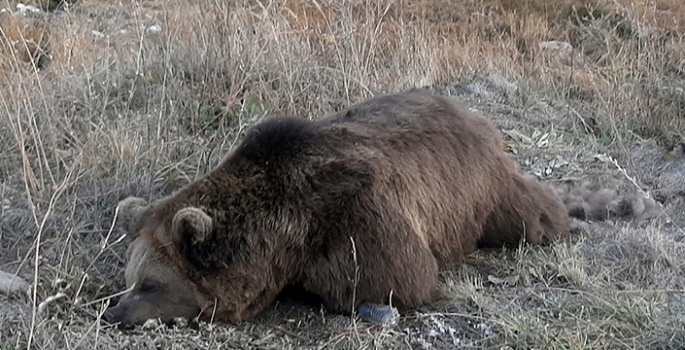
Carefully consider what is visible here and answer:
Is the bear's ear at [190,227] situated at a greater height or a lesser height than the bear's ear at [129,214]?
greater

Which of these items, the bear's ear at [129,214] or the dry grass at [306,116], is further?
the bear's ear at [129,214]

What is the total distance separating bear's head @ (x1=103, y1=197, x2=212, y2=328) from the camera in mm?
A: 3975

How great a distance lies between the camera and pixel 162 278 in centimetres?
406

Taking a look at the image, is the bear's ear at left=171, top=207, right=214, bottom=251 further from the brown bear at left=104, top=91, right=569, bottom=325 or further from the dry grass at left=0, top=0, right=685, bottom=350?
the dry grass at left=0, top=0, right=685, bottom=350

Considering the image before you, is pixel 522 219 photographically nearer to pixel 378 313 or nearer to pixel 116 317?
pixel 378 313

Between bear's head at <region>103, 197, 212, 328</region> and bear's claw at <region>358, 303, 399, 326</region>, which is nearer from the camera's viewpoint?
bear's head at <region>103, 197, 212, 328</region>

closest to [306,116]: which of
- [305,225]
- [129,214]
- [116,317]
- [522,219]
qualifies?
[522,219]

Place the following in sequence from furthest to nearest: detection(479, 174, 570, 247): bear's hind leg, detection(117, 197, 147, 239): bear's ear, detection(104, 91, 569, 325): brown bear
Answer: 1. detection(479, 174, 570, 247): bear's hind leg
2. detection(117, 197, 147, 239): bear's ear
3. detection(104, 91, 569, 325): brown bear

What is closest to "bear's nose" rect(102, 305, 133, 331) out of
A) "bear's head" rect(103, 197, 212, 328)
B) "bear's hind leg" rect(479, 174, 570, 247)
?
"bear's head" rect(103, 197, 212, 328)

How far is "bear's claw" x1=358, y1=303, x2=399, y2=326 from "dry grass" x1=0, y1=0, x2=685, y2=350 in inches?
3.3

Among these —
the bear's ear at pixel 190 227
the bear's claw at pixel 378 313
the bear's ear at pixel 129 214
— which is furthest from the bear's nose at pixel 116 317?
the bear's claw at pixel 378 313

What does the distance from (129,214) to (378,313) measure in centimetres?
151

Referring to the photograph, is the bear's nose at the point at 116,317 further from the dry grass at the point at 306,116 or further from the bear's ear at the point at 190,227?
the bear's ear at the point at 190,227

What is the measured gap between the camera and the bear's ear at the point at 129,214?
14.7 feet
